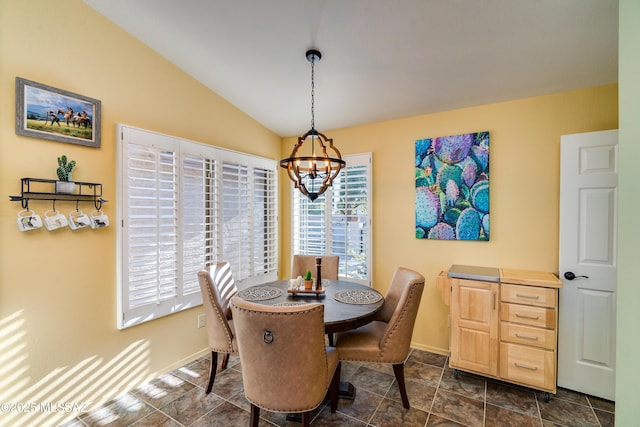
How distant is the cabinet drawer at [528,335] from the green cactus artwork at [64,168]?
3.56 m

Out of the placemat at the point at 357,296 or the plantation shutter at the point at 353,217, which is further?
the plantation shutter at the point at 353,217

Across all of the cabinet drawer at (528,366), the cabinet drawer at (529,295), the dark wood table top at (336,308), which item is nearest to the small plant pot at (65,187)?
the dark wood table top at (336,308)

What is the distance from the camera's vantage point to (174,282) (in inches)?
105

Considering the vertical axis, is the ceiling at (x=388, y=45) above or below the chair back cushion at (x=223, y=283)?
above

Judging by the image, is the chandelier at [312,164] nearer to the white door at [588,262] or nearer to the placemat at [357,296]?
the placemat at [357,296]

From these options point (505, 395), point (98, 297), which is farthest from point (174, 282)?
point (505, 395)

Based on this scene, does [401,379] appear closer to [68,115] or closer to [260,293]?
[260,293]

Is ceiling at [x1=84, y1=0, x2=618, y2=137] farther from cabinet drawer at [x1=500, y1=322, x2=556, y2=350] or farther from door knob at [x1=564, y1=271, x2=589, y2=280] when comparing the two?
cabinet drawer at [x1=500, y1=322, x2=556, y2=350]

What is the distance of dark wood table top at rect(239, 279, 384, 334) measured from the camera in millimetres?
1816

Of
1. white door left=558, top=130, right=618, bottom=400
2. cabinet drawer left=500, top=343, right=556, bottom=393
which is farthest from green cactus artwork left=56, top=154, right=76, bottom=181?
white door left=558, top=130, right=618, bottom=400

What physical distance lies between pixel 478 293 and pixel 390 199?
1.32m

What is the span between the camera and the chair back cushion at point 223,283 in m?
2.49

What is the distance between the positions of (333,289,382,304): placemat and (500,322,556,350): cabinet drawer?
3.61 ft

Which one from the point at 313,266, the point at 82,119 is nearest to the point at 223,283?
the point at 313,266
